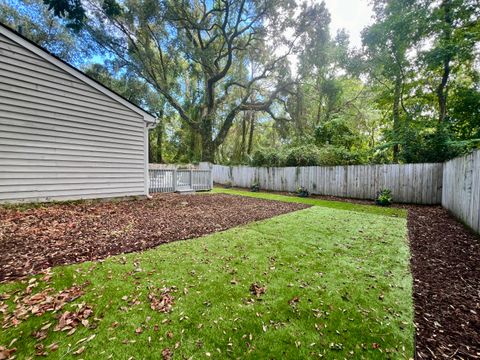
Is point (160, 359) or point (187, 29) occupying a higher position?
point (187, 29)

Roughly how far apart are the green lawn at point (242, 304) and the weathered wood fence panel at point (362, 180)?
591cm

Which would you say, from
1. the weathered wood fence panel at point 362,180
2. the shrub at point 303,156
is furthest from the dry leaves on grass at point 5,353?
the shrub at point 303,156

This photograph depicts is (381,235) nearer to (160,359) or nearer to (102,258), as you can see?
(160,359)

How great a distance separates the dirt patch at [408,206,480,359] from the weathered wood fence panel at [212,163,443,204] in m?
3.97

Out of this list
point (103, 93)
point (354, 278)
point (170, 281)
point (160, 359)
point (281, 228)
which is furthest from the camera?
point (103, 93)

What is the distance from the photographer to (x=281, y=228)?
4969 mm

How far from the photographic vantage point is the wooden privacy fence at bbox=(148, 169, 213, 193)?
33.0 feet

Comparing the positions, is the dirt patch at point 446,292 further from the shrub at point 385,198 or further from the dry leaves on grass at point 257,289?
the shrub at point 385,198

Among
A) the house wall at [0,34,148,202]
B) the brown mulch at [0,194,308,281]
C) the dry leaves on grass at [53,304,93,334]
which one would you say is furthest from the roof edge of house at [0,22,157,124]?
the dry leaves on grass at [53,304,93,334]

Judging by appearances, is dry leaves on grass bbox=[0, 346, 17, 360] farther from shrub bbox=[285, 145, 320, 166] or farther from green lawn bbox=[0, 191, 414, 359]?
shrub bbox=[285, 145, 320, 166]

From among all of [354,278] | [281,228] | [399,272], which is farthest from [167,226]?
[399,272]

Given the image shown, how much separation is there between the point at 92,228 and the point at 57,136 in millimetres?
3449

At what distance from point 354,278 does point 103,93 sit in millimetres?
8344

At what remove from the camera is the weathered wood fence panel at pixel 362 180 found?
8.03m
